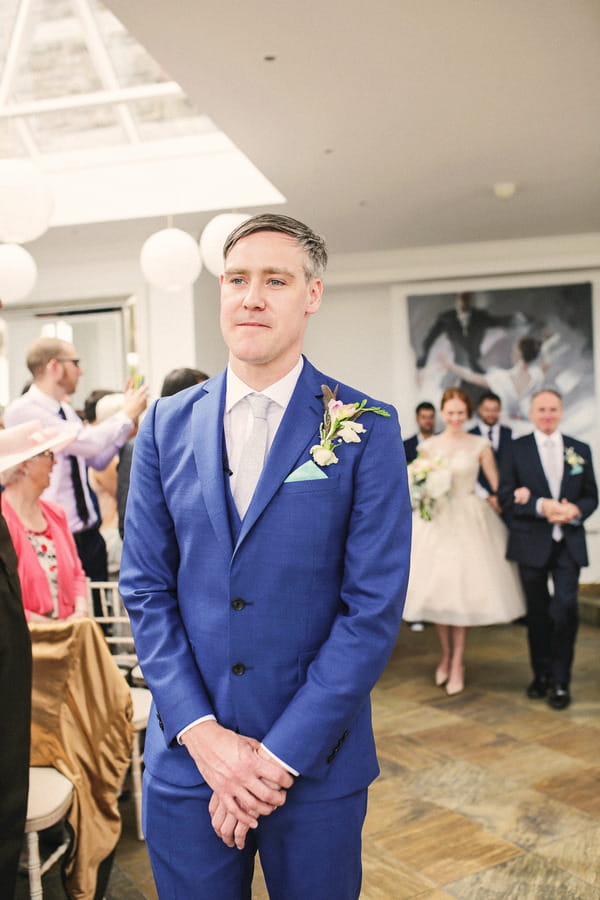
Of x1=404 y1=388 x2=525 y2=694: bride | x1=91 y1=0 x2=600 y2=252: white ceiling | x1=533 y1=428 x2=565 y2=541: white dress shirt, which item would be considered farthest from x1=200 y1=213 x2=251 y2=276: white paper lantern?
x1=533 y1=428 x2=565 y2=541: white dress shirt

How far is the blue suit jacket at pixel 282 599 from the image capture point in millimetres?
1504

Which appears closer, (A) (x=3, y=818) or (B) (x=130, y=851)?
(A) (x=3, y=818)

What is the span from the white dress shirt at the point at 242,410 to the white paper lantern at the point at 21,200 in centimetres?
270

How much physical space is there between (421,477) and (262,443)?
3.90 metres

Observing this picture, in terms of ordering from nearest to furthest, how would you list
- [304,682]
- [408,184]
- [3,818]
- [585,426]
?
[304,682]
[3,818]
[408,184]
[585,426]

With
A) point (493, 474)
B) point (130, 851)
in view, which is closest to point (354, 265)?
point (493, 474)

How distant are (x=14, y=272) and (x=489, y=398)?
4747 millimetres

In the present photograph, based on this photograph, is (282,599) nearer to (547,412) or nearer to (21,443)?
(21,443)

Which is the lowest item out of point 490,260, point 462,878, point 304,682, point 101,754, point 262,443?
point 462,878

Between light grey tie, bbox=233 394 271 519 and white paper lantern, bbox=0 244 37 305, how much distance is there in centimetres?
357

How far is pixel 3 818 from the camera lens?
6.70ft

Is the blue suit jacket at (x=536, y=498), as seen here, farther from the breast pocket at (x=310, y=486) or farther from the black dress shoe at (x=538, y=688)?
the breast pocket at (x=310, y=486)

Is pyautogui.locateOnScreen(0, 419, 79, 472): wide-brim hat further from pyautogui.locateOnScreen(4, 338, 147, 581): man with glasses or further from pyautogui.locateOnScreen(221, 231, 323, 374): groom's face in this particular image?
pyautogui.locateOnScreen(4, 338, 147, 581): man with glasses

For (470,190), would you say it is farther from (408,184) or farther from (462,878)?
(462,878)
